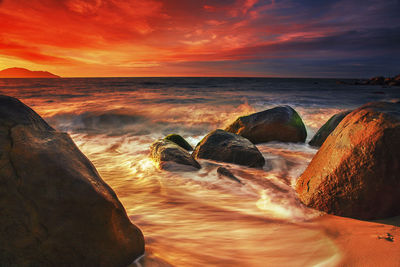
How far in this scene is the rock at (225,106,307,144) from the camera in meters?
6.17

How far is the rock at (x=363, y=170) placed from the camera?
2162mm

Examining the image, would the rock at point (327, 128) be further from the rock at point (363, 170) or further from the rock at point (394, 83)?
the rock at point (394, 83)

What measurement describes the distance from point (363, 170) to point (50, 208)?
8.61ft

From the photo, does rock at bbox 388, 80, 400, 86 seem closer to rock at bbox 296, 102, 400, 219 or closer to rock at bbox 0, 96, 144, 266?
rock at bbox 296, 102, 400, 219

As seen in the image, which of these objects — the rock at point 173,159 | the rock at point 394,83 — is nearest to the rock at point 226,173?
the rock at point 173,159

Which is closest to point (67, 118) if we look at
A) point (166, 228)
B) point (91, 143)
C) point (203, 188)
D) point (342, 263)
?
point (91, 143)

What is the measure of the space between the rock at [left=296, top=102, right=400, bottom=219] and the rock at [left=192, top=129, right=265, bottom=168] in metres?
1.72

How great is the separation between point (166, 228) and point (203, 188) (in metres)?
1.28

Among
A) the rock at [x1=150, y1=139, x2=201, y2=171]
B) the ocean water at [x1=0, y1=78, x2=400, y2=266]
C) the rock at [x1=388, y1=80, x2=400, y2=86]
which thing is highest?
the rock at [x1=388, y1=80, x2=400, y2=86]

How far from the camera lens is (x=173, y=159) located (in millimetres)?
4211

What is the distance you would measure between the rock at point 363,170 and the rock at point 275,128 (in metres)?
3.50

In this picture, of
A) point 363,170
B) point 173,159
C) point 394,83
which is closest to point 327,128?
point 363,170

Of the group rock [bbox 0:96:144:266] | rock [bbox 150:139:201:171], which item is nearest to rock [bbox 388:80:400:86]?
rock [bbox 150:139:201:171]

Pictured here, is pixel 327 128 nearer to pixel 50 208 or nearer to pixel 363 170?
pixel 363 170
